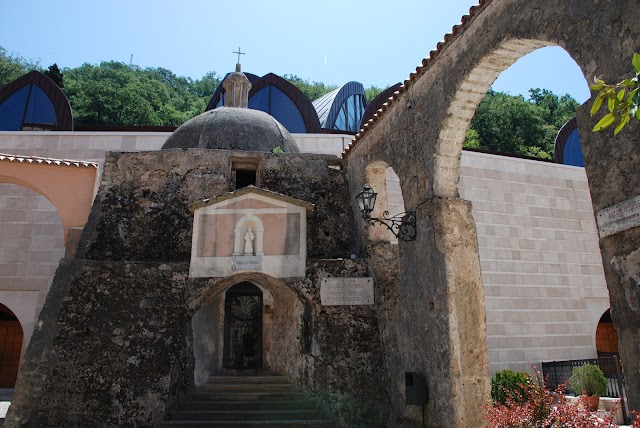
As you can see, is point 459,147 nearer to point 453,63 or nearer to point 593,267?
point 453,63

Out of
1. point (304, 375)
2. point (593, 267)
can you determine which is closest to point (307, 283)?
point (304, 375)

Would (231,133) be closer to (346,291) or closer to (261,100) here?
(346,291)

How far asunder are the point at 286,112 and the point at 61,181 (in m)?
13.4

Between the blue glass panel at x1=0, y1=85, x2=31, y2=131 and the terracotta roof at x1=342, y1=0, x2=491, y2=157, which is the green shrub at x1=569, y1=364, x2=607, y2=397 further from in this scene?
the blue glass panel at x1=0, y1=85, x2=31, y2=131

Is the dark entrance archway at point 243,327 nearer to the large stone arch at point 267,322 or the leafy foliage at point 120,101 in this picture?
Answer: the large stone arch at point 267,322

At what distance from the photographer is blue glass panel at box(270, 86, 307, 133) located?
21.9 meters

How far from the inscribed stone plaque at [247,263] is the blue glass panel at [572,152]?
56.0 feet

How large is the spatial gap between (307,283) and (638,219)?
5.54 metres

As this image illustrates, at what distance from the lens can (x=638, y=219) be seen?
3.72m

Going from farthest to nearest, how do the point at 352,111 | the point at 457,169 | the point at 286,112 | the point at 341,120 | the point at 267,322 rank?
the point at 352,111 < the point at 341,120 < the point at 286,112 < the point at 267,322 < the point at 457,169

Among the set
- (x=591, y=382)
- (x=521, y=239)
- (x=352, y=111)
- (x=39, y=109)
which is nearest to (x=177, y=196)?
(x=591, y=382)

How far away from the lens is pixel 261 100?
75.3 feet

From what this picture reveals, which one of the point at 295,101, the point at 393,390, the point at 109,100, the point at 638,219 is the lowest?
the point at 393,390

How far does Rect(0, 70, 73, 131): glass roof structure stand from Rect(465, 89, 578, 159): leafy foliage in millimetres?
23217
